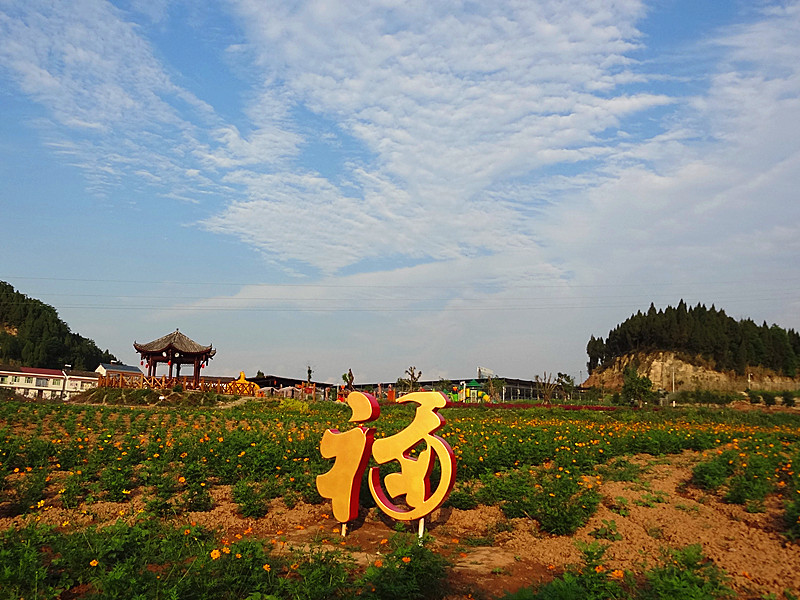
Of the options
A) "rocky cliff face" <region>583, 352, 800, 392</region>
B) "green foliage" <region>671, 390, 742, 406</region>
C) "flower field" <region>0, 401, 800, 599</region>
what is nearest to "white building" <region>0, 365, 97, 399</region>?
"green foliage" <region>671, 390, 742, 406</region>

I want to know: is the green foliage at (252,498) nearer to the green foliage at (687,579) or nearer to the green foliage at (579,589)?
the green foliage at (579,589)

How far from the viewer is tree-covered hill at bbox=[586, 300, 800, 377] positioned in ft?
229

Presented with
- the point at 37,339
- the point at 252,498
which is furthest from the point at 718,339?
the point at 37,339

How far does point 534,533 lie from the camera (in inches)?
276

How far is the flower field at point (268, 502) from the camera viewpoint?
4.76 m

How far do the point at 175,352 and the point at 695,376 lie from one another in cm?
5972

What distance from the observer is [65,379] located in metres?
61.7

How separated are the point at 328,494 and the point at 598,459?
5029 millimetres

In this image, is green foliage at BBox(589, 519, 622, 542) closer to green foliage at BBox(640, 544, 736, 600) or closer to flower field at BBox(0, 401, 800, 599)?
flower field at BBox(0, 401, 800, 599)

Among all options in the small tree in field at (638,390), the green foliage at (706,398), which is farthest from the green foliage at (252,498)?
the green foliage at (706,398)

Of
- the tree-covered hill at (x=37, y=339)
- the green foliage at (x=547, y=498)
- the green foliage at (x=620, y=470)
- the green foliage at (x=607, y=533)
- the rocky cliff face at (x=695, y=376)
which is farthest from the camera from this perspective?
the tree-covered hill at (x=37, y=339)

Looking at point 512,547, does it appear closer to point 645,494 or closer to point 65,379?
point 645,494

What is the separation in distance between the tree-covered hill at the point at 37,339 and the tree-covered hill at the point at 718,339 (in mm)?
74115

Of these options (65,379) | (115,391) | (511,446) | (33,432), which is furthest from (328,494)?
(65,379)
